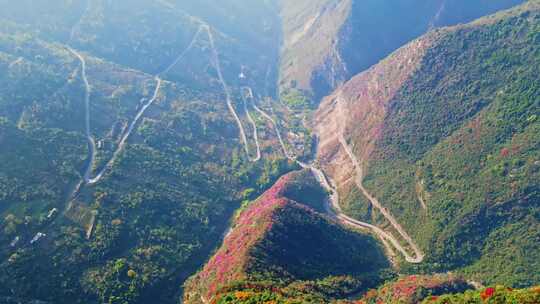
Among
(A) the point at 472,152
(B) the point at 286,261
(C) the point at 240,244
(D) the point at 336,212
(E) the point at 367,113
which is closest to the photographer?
(B) the point at 286,261

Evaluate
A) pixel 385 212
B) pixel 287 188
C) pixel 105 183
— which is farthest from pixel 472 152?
pixel 105 183

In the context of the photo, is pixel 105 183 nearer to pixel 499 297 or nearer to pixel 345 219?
pixel 345 219

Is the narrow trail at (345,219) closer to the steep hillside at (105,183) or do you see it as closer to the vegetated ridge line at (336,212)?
the vegetated ridge line at (336,212)

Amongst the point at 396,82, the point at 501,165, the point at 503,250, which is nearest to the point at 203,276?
the point at 503,250

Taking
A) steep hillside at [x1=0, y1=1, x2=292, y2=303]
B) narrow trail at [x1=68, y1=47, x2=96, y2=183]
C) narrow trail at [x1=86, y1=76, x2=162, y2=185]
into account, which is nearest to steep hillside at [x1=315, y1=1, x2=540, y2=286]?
steep hillside at [x1=0, y1=1, x2=292, y2=303]

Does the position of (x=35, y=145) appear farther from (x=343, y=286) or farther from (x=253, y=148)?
(x=343, y=286)

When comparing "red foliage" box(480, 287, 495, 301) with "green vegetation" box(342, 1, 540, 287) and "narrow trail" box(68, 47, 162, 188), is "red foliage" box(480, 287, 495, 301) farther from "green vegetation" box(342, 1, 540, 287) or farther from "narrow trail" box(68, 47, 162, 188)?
"narrow trail" box(68, 47, 162, 188)
